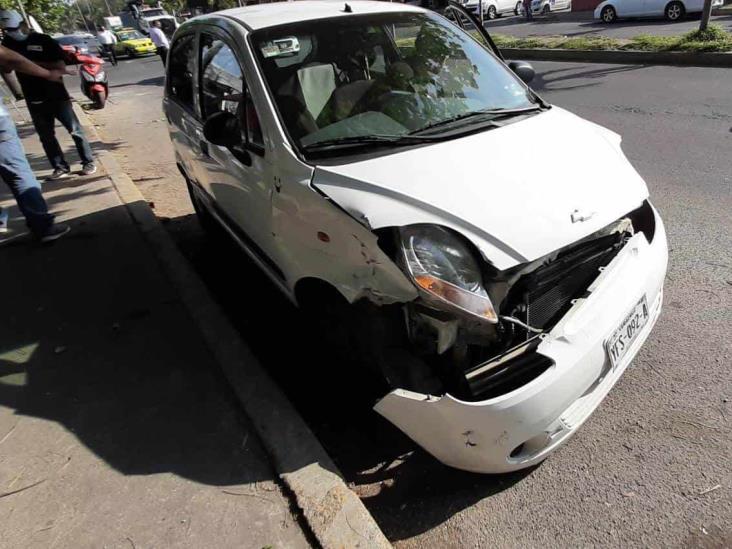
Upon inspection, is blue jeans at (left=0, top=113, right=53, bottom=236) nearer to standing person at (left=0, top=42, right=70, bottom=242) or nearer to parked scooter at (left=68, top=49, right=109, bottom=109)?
standing person at (left=0, top=42, right=70, bottom=242)

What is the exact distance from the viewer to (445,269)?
1.87 metres

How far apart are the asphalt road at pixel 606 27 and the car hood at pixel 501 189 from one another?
45.6 ft

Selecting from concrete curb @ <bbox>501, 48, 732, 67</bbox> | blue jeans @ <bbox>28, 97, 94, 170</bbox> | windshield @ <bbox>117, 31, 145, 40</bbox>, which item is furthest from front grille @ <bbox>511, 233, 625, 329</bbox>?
windshield @ <bbox>117, 31, 145, 40</bbox>

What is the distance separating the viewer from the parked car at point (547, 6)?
23.8 meters

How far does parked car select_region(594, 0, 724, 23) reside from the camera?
587 inches

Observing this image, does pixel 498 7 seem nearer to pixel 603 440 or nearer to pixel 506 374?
pixel 603 440

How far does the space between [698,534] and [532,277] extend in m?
1.11

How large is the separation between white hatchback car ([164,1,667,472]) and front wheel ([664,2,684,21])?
16.2m

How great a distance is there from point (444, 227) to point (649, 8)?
1818cm

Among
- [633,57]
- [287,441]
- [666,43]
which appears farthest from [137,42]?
[287,441]

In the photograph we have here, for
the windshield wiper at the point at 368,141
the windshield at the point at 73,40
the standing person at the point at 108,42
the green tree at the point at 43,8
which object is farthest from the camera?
the windshield at the point at 73,40

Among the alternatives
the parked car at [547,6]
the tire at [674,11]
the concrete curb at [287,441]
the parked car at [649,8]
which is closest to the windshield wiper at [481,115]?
the concrete curb at [287,441]

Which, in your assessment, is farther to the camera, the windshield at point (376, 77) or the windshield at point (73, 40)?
the windshield at point (73, 40)

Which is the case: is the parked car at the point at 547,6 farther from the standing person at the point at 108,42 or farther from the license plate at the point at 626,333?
the license plate at the point at 626,333
